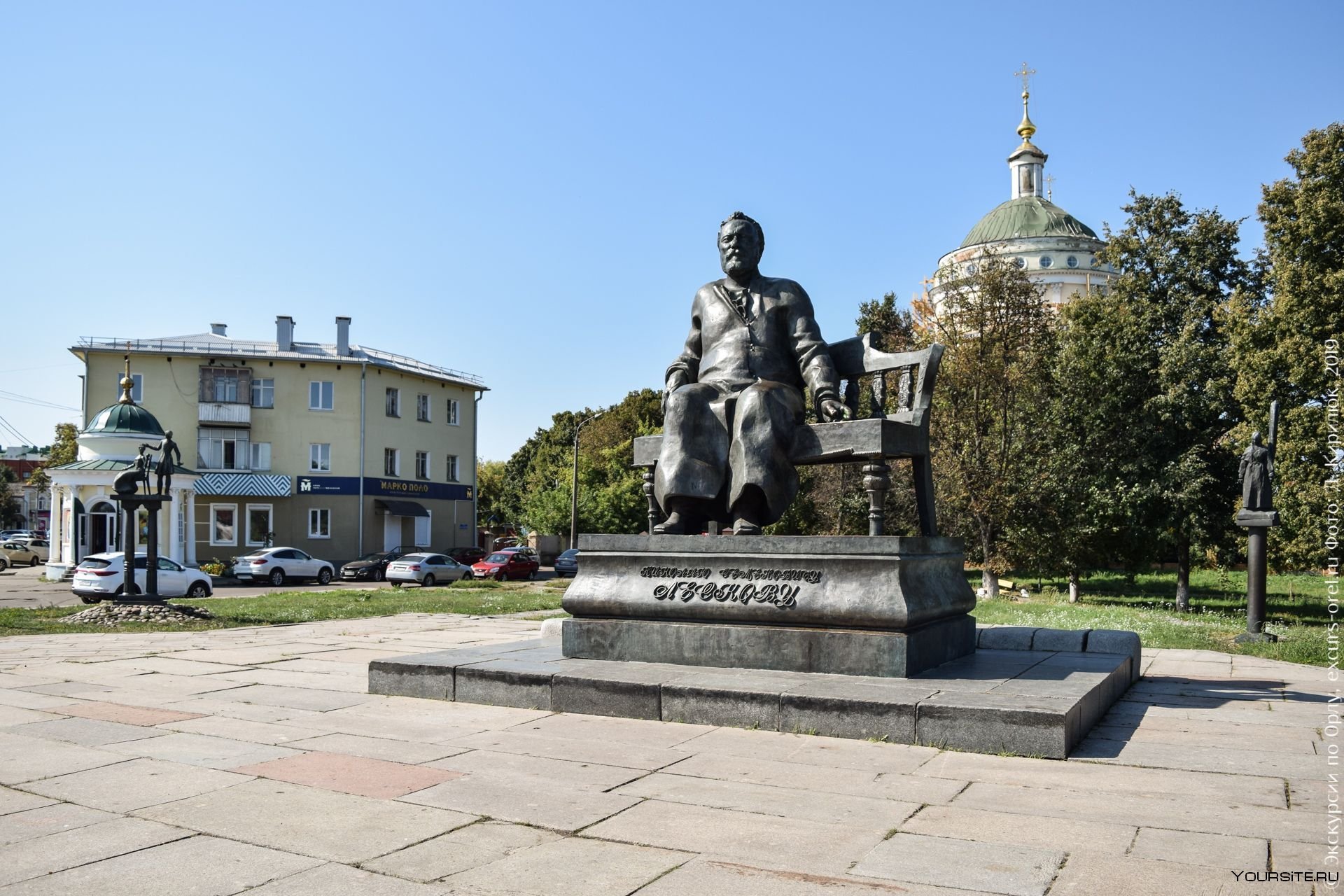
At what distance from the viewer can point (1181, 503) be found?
25.9 m

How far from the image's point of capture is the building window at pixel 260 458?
146 ft

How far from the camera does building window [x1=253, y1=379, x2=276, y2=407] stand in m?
44.8

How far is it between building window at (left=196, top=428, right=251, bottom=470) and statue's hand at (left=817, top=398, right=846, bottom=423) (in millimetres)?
41493

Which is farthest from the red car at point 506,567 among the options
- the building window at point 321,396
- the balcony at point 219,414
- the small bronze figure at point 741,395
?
the small bronze figure at point 741,395

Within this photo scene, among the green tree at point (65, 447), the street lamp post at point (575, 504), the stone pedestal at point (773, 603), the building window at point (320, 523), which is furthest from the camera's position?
the green tree at point (65, 447)

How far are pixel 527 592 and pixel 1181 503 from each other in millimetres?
17179

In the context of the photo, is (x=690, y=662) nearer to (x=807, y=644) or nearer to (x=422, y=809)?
(x=807, y=644)

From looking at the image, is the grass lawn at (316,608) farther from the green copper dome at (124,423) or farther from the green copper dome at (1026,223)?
the green copper dome at (1026,223)

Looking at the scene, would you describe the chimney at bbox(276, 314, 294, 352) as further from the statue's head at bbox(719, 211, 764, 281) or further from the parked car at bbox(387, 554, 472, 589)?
the statue's head at bbox(719, 211, 764, 281)

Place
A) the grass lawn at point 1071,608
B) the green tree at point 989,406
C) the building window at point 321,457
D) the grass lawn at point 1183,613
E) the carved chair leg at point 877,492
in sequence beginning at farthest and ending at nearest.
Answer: the building window at point 321,457 → the green tree at point 989,406 → the grass lawn at point 1071,608 → the grass lawn at point 1183,613 → the carved chair leg at point 877,492

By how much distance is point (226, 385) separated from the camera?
146 ft

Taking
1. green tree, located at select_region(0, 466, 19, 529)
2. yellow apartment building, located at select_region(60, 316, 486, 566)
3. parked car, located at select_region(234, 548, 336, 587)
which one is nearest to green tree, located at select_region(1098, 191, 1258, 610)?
parked car, located at select_region(234, 548, 336, 587)

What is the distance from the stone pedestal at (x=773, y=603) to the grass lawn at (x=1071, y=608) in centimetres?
341

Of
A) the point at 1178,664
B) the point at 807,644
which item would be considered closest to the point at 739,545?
the point at 807,644
